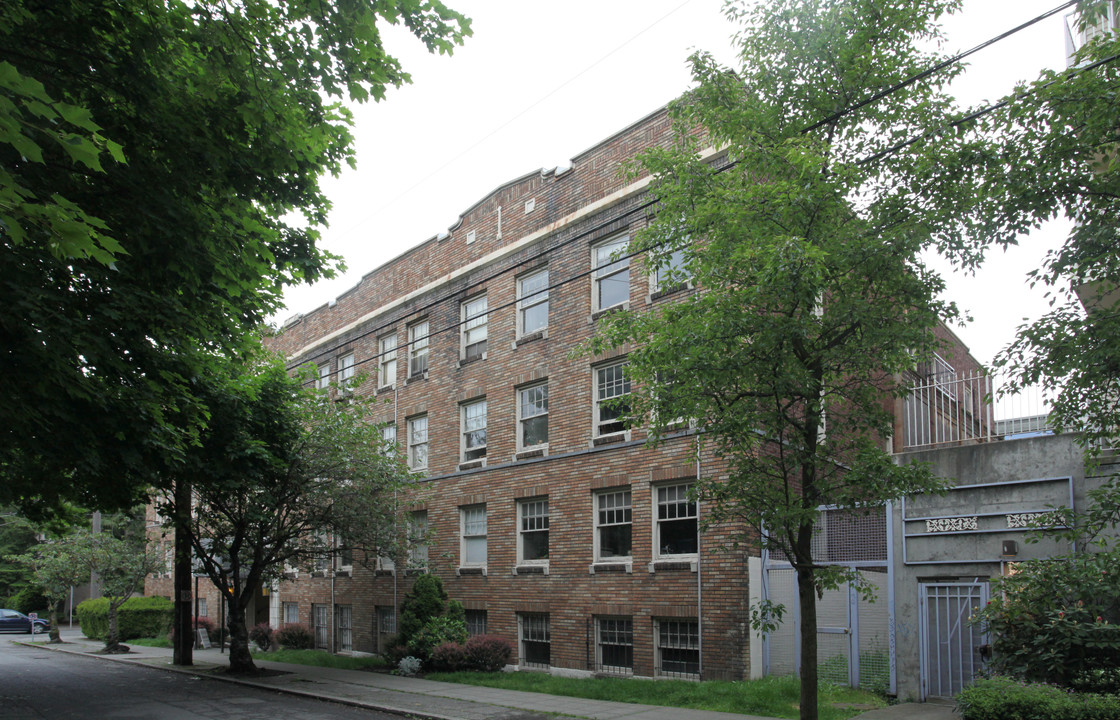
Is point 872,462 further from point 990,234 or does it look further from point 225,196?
point 225,196

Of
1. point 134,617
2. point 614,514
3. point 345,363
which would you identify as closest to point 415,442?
point 345,363

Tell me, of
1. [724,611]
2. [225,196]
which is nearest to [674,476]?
[724,611]

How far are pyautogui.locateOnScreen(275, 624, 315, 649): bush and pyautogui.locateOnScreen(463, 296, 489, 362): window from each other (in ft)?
40.5

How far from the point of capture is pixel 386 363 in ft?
95.5

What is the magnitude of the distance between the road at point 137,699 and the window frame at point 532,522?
6.20 metres

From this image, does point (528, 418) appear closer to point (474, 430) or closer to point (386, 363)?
point (474, 430)

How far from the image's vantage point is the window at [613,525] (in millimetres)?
19266

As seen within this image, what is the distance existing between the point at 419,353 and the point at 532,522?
25.6 feet

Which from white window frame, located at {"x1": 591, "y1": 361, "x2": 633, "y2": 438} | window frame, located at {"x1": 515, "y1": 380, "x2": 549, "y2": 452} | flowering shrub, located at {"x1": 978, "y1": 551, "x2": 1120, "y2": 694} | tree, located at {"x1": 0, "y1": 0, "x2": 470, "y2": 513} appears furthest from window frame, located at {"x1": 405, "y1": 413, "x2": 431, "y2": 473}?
flowering shrub, located at {"x1": 978, "y1": 551, "x2": 1120, "y2": 694}

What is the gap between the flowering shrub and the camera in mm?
10859

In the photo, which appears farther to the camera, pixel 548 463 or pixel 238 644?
pixel 238 644

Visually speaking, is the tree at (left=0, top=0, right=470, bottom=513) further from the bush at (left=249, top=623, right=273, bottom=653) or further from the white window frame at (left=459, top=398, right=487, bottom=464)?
the bush at (left=249, top=623, right=273, bottom=653)

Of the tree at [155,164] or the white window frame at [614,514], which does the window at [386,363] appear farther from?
the tree at [155,164]

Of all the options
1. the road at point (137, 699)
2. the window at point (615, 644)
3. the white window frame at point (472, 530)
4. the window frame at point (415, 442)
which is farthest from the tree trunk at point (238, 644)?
the window at point (615, 644)
